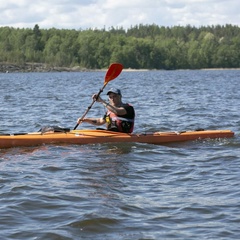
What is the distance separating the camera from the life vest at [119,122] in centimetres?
1157

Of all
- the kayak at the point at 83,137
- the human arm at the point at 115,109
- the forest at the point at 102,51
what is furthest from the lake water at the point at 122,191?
the forest at the point at 102,51

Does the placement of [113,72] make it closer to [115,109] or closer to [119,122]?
[119,122]

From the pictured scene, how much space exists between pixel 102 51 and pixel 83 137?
11889cm

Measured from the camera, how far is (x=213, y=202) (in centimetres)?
747

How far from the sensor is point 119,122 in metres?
11.7

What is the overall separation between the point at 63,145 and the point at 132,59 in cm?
11878

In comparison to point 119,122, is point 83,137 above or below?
below

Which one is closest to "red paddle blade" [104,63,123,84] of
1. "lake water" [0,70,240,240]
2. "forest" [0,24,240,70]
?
"lake water" [0,70,240,240]

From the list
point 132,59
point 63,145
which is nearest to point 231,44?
point 132,59

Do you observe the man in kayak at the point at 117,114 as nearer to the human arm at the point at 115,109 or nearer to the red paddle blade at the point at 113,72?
the human arm at the point at 115,109

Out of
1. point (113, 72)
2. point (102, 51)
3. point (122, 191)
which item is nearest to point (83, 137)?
point (113, 72)

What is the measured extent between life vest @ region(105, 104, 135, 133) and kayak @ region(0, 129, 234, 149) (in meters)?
0.17

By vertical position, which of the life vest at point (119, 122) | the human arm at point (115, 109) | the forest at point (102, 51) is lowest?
the life vest at point (119, 122)

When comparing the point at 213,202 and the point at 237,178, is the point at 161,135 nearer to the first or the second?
the point at 237,178
